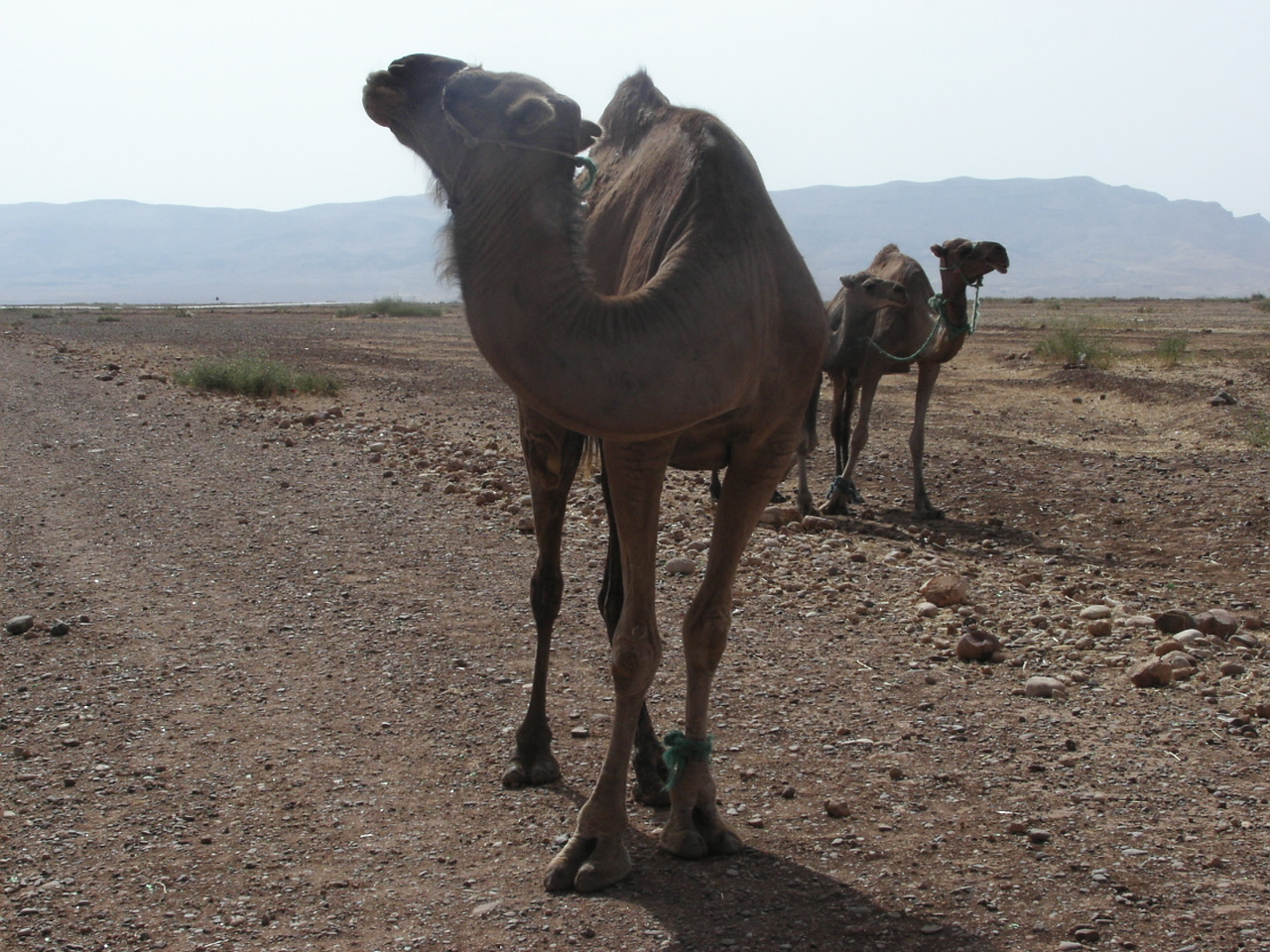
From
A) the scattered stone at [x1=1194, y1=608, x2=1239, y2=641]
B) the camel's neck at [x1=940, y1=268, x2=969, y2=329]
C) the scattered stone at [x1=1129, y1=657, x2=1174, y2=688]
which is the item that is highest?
the camel's neck at [x1=940, y1=268, x2=969, y2=329]

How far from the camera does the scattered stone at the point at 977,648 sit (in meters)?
6.26

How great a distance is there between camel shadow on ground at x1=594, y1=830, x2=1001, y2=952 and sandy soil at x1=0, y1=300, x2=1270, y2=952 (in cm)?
1

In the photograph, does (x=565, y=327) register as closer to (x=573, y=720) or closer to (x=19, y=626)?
(x=573, y=720)

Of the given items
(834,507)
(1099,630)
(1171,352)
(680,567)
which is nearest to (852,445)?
(834,507)

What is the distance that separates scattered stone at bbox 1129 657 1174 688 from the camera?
574 cm

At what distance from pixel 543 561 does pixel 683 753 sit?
1.35 m

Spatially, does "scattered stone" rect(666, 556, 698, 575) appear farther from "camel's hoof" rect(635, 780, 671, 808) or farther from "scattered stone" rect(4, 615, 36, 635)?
"scattered stone" rect(4, 615, 36, 635)

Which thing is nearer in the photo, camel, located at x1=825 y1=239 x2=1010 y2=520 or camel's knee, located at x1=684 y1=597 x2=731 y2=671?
camel's knee, located at x1=684 y1=597 x2=731 y2=671

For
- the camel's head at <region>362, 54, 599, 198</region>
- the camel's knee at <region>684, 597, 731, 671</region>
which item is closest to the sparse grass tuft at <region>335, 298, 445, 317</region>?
the camel's knee at <region>684, 597, 731, 671</region>

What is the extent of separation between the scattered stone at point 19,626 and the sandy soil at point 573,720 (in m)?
0.06

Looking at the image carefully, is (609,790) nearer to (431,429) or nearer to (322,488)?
(322,488)

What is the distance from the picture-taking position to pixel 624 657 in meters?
4.11

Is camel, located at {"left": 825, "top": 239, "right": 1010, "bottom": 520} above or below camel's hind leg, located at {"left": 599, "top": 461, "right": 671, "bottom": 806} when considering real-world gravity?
above

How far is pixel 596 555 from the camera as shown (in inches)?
332
